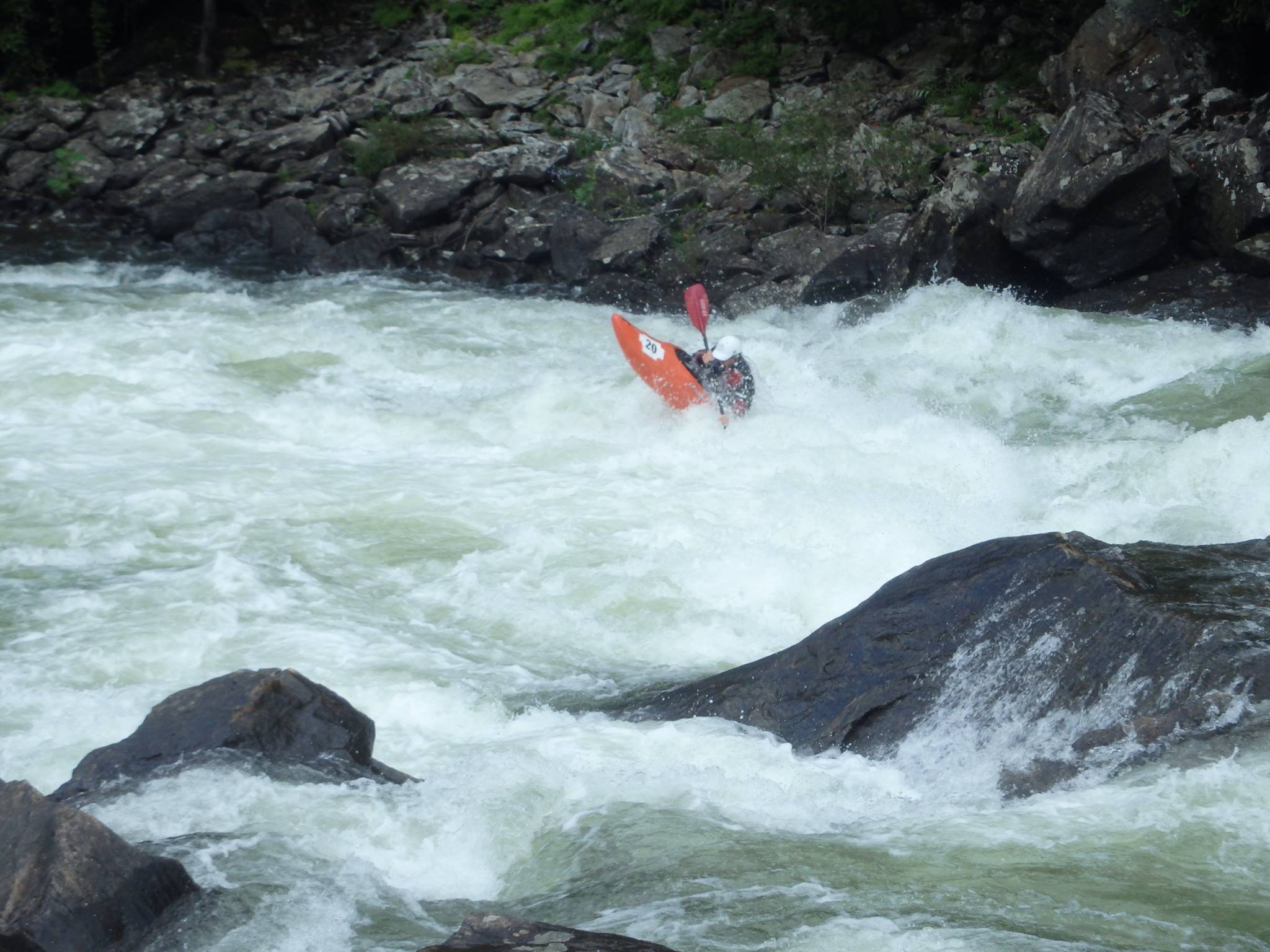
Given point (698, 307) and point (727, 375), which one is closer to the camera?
point (727, 375)

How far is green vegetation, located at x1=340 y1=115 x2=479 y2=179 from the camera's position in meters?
15.2

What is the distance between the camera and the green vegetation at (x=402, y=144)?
50.0 feet

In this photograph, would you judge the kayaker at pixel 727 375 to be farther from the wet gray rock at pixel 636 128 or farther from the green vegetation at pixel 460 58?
the green vegetation at pixel 460 58

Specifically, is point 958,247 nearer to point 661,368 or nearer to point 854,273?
point 854,273

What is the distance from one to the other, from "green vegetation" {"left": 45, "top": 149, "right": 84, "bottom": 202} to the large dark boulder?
11.0 metres

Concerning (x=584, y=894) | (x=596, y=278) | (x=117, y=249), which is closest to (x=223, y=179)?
(x=117, y=249)

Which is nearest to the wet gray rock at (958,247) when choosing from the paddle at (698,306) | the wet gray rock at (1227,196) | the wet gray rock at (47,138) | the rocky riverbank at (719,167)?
the rocky riverbank at (719,167)

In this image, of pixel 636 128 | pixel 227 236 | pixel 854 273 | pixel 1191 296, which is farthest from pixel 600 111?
pixel 1191 296

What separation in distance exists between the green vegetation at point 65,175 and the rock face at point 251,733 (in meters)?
13.2

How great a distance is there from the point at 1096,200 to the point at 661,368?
4561mm

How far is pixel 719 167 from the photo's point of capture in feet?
47.9

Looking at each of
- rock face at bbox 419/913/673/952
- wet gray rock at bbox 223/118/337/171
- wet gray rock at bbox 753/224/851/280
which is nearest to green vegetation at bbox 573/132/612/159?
wet gray rock at bbox 223/118/337/171

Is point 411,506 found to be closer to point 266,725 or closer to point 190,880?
point 266,725

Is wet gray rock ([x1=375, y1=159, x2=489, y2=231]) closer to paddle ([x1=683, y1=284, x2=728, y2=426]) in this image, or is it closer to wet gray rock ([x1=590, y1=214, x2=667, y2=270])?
wet gray rock ([x1=590, y1=214, x2=667, y2=270])
